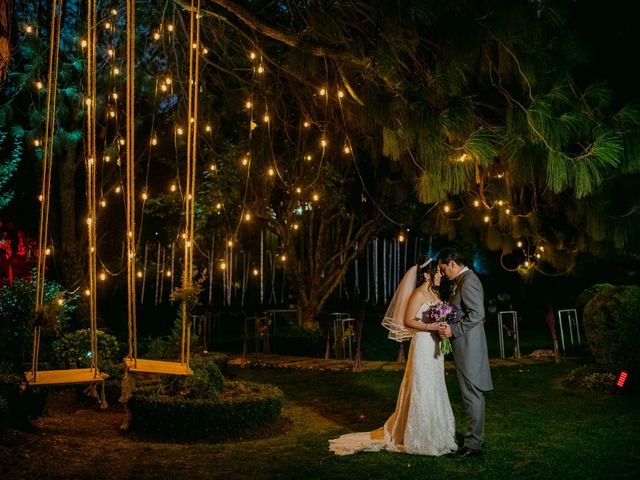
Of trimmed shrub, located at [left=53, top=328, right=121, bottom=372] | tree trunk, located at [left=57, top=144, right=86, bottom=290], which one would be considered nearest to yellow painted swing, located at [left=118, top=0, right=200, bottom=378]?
trimmed shrub, located at [left=53, top=328, right=121, bottom=372]

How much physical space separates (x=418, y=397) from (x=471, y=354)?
0.63 m

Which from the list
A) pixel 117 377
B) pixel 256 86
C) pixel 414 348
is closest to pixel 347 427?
pixel 414 348

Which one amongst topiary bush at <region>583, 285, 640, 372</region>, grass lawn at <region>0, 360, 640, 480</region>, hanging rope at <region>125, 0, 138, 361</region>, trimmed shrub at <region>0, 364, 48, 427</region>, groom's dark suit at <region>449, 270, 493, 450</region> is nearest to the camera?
grass lawn at <region>0, 360, 640, 480</region>

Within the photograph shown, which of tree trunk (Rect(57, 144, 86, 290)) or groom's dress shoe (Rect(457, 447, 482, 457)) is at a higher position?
tree trunk (Rect(57, 144, 86, 290))

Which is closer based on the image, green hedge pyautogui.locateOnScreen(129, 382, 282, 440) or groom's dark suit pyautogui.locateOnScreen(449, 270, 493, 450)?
groom's dark suit pyautogui.locateOnScreen(449, 270, 493, 450)

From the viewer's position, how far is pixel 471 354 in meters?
5.61

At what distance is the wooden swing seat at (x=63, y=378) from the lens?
5461 mm

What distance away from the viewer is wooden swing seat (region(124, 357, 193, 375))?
563cm

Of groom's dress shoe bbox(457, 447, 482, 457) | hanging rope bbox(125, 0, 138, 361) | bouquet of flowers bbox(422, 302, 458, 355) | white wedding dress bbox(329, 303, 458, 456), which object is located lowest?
groom's dress shoe bbox(457, 447, 482, 457)

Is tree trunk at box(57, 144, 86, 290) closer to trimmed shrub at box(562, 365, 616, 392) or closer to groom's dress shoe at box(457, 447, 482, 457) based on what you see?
trimmed shrub at box(562, 365, 616, 392)

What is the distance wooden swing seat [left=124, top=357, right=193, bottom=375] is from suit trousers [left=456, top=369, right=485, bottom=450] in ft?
7.90

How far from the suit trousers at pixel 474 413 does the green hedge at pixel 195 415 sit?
2.13 metres

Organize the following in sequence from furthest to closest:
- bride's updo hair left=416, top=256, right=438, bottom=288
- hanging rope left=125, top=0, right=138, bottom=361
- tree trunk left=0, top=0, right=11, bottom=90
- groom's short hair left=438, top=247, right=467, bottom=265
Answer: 1. bride's updo hair left=416, top=256, right=438, bottom=288
2. groom's short hair left=438, top=247, right=467, bottom=265
3. hanging rope left=125, top=0, right=138, bottom=361
4. tree trunk left=0, top=0, right=11, bottom=90

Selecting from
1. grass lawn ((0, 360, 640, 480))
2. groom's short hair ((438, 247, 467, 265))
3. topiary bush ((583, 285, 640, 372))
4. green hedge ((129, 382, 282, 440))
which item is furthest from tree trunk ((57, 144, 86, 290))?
topiary bush ((583, 285, 640, 372))
